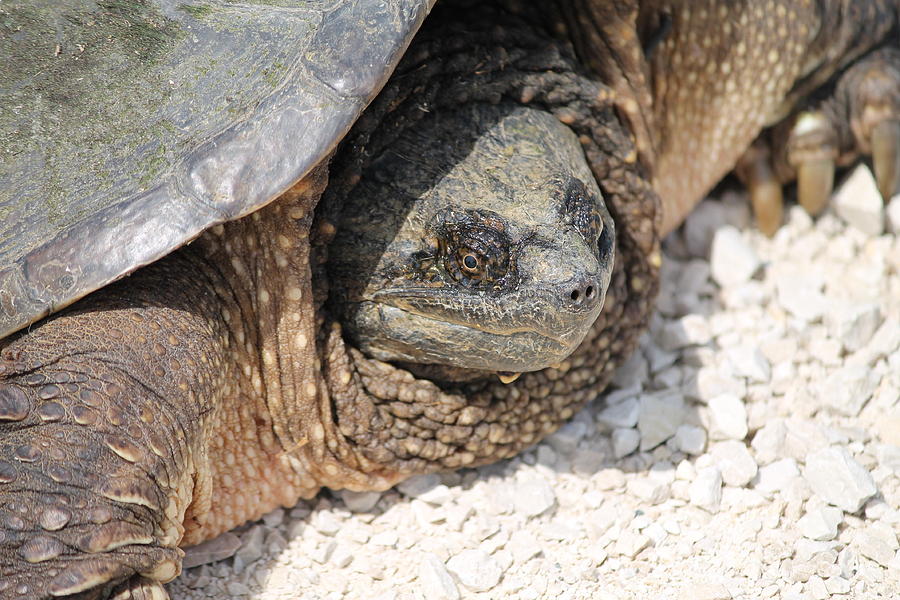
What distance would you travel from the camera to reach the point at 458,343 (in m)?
2.13

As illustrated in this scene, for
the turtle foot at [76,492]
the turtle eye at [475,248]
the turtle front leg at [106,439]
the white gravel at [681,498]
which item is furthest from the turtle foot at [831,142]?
the turtle foot at [76,492]

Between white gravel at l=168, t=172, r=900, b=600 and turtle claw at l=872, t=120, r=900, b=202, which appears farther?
turtle claw at l=872, t=120, r=900, b=202

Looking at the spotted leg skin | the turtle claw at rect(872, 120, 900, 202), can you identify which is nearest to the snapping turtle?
the spotted leg skin

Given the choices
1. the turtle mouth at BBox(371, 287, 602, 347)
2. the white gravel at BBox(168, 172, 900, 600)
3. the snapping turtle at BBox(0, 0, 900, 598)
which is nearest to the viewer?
the snapping turtle at BBox(0, 0, 900, 598)

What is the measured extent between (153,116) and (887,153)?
7.79ft

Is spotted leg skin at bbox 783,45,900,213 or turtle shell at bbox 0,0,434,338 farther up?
spotted leg skin at bbox 783,45,900,213

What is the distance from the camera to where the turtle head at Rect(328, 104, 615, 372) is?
201 centimetres

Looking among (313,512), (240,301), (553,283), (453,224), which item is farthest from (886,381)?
(240,301)

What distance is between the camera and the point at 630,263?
8.54ft

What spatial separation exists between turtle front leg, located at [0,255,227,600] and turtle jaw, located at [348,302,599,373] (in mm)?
398

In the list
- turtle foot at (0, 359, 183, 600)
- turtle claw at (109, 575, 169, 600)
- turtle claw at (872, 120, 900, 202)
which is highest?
turtle claw at (872, 120, 900, 202)

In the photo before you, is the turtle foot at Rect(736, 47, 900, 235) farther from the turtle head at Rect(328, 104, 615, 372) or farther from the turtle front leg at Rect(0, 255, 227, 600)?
the turtle front leg at Rect(0, 255, 227, 600)

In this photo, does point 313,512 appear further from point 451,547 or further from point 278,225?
point 278,225

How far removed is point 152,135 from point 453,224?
2.14 feet
